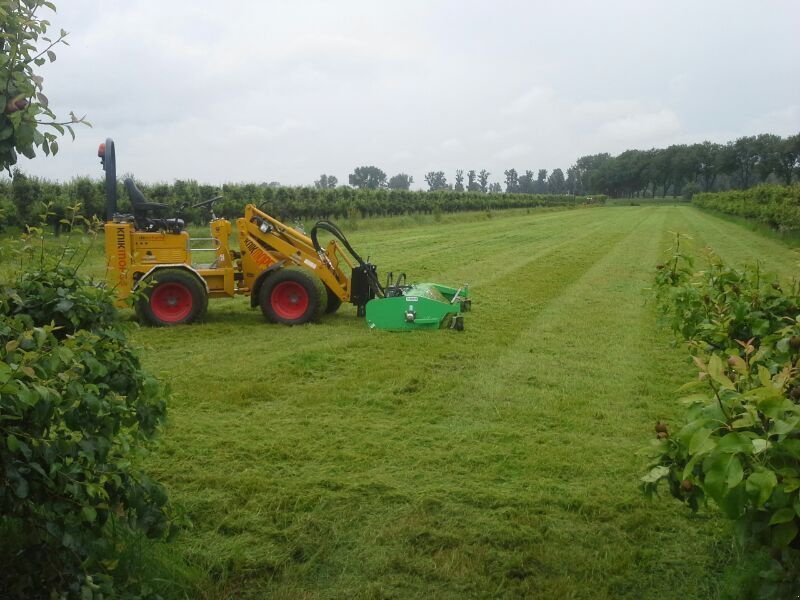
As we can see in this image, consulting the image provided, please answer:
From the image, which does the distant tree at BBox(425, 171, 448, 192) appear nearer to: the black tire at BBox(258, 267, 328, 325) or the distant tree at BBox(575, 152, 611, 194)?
the distant tree at BBox(575, 152, 611, 194)

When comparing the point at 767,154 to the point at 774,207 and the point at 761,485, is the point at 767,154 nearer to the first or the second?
the point at 774,207

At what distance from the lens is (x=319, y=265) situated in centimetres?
913

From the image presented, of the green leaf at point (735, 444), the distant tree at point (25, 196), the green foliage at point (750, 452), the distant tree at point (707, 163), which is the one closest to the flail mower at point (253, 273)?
the green foliage at point (750, 452)

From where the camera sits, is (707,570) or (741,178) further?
(741,178)

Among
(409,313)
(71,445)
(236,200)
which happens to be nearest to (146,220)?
(409,313)

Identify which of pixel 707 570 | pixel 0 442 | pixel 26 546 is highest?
pixel 0 442

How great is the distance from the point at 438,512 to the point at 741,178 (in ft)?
369

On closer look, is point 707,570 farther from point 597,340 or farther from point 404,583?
point 597,340

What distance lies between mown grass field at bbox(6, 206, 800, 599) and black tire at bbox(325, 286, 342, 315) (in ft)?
2.16

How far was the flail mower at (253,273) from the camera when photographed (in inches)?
342

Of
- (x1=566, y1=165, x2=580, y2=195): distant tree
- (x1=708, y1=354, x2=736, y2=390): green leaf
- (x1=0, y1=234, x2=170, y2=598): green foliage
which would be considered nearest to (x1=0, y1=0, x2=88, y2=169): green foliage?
(x1=0, y1=234, x2=170, y2=598): green foliage

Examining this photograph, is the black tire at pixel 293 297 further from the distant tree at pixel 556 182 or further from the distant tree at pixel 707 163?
the distant tree at pixel 556 182

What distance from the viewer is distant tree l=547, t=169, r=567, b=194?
449 ft

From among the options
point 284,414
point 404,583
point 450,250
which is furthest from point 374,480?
point 450,250
